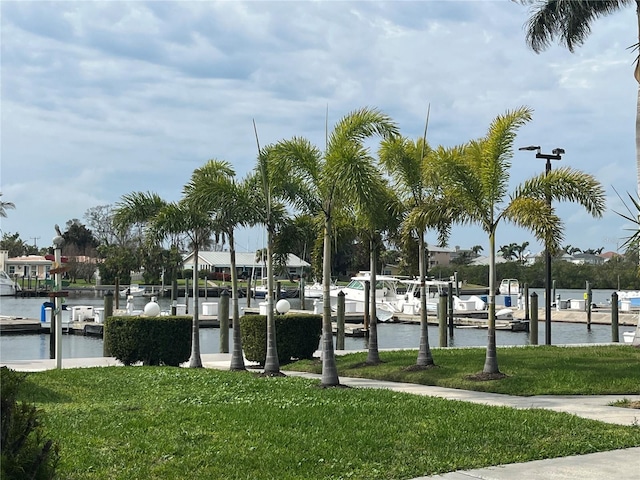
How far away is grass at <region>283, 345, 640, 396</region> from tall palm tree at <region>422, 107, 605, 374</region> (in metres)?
0.85

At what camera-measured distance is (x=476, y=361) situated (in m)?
19.1

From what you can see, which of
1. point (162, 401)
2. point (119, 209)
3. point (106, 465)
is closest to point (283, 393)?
point (162, 401)

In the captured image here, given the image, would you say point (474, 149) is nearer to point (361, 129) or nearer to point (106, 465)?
point (361, 129)

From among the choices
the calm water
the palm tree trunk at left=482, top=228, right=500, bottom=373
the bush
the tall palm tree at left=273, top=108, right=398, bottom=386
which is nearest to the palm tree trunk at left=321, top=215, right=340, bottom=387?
the tall palm tree at left=273, top=108, right=398, bottom=386

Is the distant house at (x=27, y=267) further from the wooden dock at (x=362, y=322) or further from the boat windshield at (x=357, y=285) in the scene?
the wooden dock at (x=362, y=322)

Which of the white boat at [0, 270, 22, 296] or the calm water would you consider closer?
the calm water

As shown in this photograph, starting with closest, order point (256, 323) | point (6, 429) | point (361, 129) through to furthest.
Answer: point (6, 429) < point (361, 129) < point (256, 323)

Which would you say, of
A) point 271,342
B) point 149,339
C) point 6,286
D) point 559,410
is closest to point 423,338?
point 271,342

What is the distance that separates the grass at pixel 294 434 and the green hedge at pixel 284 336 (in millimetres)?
7127

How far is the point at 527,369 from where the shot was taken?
1731cm

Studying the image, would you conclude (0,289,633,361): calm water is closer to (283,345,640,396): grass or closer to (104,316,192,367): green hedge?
(104,316,192,367): green hedge

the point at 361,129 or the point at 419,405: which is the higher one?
the point at 361,129

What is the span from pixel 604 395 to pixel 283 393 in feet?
20.0

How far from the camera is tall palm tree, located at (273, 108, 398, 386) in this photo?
15.3 metres
